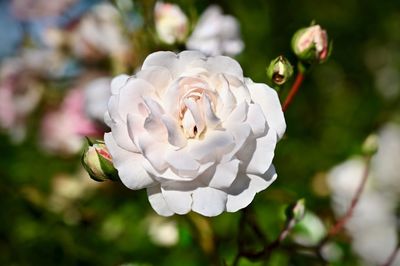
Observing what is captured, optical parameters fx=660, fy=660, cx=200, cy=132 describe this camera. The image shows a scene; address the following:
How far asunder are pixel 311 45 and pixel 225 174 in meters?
0.23

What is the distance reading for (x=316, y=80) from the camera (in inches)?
67.1

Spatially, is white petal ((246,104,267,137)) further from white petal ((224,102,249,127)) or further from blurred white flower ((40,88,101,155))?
blurred white flower ((40,88,101,155))

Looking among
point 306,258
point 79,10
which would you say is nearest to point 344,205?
point 306,258

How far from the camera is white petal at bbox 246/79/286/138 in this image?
24.3 inches

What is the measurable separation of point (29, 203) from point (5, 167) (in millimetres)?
408

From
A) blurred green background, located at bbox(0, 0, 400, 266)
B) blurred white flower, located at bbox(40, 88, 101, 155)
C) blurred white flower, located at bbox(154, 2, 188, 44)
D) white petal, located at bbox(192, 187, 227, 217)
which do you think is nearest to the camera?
white petal, located at bbox(192, 187, 227, 217)

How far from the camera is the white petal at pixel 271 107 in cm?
62

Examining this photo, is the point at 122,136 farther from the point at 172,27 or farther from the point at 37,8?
the point at 37,8

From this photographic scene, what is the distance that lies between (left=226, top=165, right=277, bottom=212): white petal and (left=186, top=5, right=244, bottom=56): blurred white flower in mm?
296

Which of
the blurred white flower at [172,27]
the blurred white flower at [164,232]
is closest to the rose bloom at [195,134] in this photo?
the blurred white flower at [172,27]

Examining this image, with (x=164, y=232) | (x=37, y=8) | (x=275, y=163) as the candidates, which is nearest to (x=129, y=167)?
(x=164, y=232)

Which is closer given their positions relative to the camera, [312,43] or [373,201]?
[312,43]

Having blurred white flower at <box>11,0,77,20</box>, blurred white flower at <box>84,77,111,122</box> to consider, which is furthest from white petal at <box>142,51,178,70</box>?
blurred white flower at <box>11,0,77,20</box>

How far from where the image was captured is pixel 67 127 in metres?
1.26
